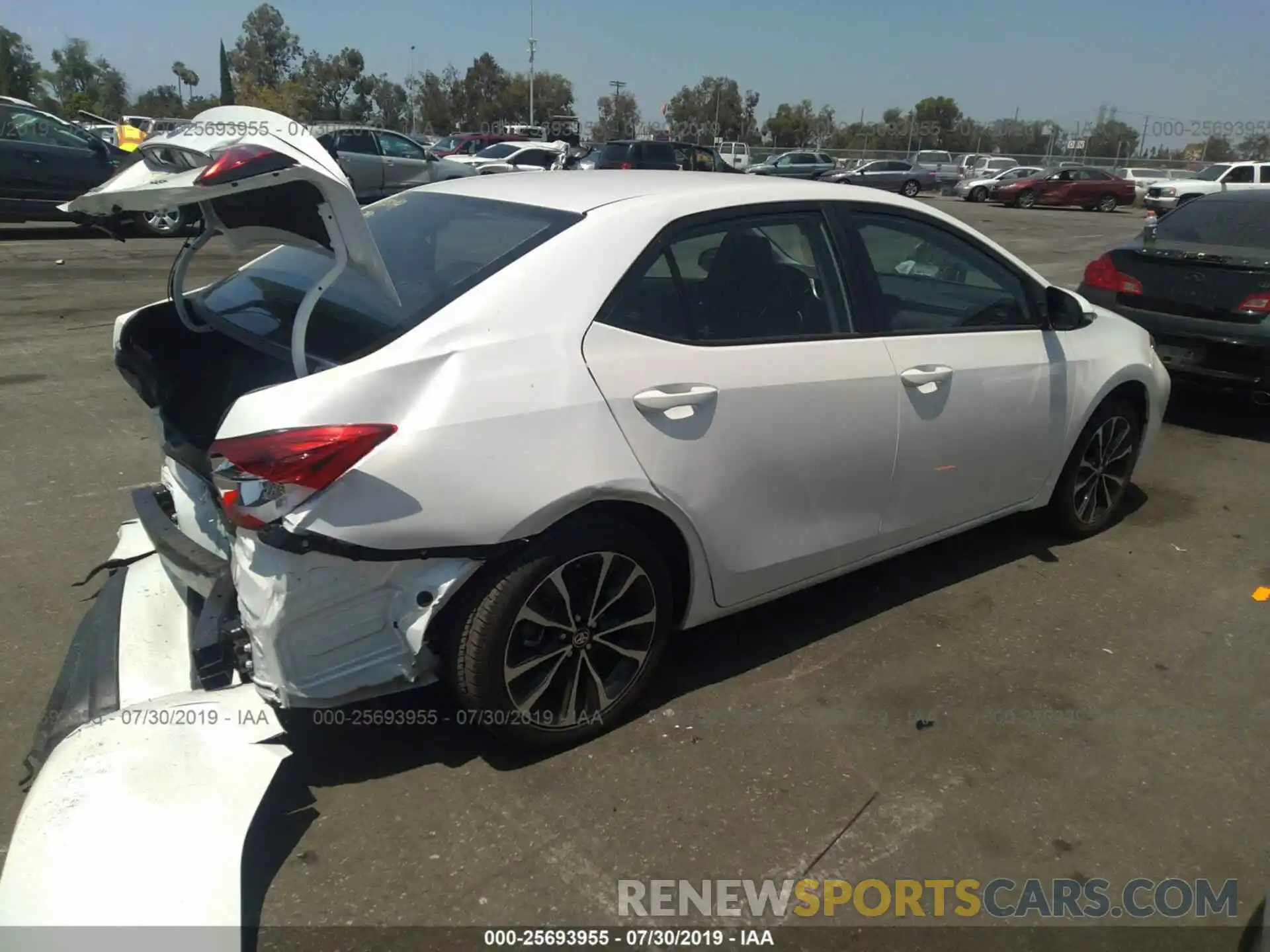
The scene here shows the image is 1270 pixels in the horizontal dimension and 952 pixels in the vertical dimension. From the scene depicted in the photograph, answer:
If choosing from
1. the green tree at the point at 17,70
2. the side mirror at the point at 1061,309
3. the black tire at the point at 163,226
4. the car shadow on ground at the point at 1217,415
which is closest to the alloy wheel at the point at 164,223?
the black tire at the point at 163,226

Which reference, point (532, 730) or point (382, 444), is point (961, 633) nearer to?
point (532, 730)

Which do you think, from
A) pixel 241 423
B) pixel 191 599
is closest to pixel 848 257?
pixel 241 423

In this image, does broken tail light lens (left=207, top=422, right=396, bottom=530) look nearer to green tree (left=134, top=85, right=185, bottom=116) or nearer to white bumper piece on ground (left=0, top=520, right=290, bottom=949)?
white bumper piece on ground (left=0, top=520, right=290, bottom=949)

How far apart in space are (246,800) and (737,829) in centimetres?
131

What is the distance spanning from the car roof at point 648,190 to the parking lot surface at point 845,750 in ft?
5.30

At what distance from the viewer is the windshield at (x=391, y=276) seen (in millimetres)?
2639

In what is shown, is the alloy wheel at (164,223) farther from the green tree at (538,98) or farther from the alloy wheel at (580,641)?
the green tree at (538,98)

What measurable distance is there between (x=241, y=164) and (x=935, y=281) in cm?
270

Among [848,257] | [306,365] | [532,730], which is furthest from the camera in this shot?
[848,257]

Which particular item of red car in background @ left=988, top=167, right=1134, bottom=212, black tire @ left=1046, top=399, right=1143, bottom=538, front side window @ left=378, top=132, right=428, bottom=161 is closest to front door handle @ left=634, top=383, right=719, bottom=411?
black tire @ left=1046, top=399, right=1143, bottom=538

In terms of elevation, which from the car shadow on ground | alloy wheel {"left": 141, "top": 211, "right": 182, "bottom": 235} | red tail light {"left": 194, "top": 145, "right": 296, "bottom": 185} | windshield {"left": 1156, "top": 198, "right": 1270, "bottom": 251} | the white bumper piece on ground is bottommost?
the car shadow on ground

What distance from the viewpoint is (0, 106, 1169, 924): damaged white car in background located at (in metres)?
2.32

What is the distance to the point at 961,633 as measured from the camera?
3.73 metres

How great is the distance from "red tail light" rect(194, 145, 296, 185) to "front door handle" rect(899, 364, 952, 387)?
7.05 ft
